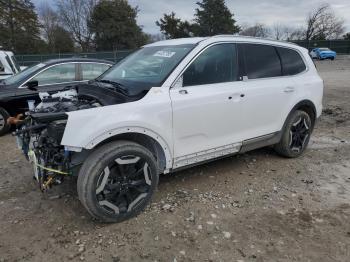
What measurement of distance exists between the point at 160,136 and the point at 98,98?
30.7 inches

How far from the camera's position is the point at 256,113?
4371 millimetres

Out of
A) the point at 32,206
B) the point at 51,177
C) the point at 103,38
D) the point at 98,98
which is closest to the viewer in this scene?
the point at 51,177

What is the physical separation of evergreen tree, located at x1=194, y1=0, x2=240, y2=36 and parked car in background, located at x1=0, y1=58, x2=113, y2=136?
136ft

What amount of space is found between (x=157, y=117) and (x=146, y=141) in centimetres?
34

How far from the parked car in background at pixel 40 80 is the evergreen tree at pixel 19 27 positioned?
35514 millimetres

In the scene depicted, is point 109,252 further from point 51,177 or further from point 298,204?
point 298,204

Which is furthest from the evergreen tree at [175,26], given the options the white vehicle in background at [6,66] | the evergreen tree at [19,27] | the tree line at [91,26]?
the white vehicle in background at [6,66]

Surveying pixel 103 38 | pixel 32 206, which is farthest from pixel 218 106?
pixel 103 38

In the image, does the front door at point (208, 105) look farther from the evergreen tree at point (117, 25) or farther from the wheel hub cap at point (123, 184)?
the evergreen tree at point (117, 25)

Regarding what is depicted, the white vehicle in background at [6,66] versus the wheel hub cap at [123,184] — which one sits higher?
the white vehicle in background at [6,66]

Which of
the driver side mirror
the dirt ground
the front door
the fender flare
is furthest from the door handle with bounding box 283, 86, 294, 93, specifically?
the driver side mirror

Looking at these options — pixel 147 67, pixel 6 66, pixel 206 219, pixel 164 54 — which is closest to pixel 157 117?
pixel 147 67

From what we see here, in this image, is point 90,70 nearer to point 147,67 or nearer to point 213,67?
point 147,67

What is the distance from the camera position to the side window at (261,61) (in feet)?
14.3
